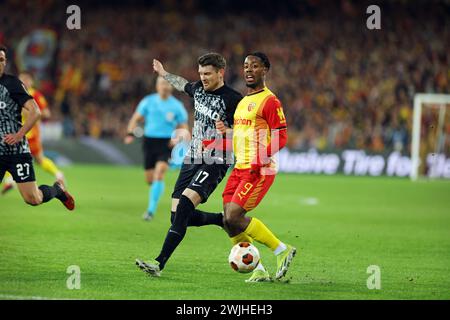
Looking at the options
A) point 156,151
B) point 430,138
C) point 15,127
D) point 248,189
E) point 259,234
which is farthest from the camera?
point 430,138

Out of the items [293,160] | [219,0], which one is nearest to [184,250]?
[293,160]

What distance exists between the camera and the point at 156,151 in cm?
1547

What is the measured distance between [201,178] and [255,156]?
2.39 ft

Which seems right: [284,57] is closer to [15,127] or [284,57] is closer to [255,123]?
[15,127]

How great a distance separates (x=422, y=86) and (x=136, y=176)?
11.7m

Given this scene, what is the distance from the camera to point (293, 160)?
30219mm

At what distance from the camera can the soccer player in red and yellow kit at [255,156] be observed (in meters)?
8.76

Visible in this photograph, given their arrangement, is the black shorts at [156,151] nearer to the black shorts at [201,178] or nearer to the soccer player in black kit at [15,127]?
the soccer player in black kit at [15,127]

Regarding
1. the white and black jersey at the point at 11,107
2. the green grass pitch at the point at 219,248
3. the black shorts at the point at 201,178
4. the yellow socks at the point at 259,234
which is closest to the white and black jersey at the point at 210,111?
the black shorts at the point at 201,178

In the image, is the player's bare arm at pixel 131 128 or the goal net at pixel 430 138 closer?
the player's bare arm at pixel 131 128
